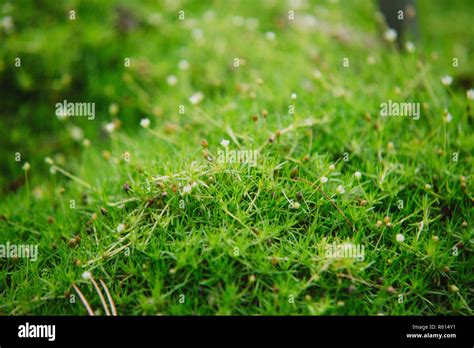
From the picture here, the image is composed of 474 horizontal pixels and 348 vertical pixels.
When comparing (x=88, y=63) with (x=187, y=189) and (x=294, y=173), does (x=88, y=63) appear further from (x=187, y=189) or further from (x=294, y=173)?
(x=294, y=173)

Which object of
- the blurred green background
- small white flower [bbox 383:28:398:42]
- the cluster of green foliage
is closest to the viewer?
the cluster of green foliage

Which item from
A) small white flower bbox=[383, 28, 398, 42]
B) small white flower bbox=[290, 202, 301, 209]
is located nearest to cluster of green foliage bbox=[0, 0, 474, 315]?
small white flower bbox=[290, 202, 301, 209]

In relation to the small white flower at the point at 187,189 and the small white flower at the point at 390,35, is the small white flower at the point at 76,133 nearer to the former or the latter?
the small white flower at the point at 187,189

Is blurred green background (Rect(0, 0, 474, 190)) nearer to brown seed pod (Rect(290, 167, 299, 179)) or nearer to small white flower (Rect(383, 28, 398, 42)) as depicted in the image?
small white flower (Rect(383, 28, 398, 42))

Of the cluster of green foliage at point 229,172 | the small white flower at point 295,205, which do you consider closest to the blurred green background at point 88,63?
the cluster of green foliage at point 229,172

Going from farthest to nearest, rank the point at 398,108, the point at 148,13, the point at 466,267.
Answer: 1. the point at 148,13
2. the point at 398,108
3. the point at 466,267

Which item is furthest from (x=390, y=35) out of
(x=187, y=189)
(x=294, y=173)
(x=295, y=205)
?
(x=187, y=189)

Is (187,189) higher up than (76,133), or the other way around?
(76,133)
